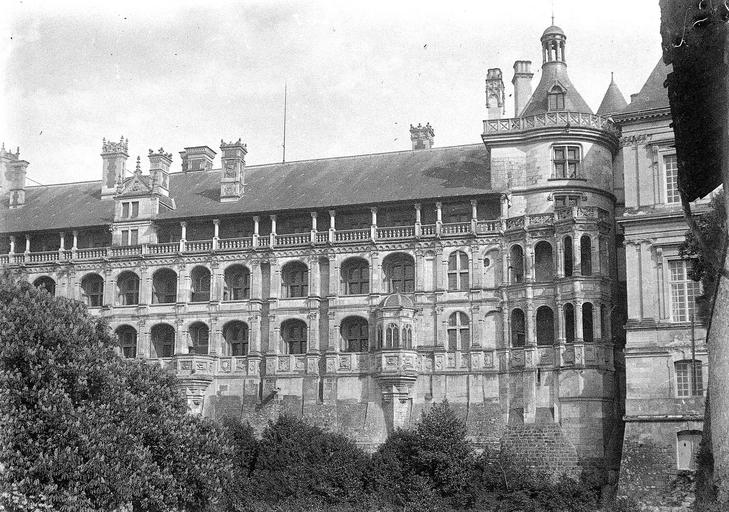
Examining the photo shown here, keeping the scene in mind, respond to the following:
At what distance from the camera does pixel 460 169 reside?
172ft

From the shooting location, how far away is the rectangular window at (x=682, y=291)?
40525 millimetres

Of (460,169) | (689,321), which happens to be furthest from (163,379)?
(460,169)

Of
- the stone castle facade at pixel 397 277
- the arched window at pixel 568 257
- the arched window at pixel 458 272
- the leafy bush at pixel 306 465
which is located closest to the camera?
the leafy bush at pixel 306 465

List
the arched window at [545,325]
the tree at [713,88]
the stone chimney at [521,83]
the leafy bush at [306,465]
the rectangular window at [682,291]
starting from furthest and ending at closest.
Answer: the stone chimney at [521,83]
the arched window at [545,325]
the leafy bush at [306,465]
the rectangular window at [682,291]
the tree at [713,88]

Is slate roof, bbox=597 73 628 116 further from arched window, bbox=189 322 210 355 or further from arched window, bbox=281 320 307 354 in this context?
arched window, bbox=189 322 210 355

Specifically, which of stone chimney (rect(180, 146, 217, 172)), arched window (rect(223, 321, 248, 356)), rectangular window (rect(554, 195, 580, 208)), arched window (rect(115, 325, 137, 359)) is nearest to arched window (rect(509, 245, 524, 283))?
rectangular window (rect(554, 195, 580, 208))

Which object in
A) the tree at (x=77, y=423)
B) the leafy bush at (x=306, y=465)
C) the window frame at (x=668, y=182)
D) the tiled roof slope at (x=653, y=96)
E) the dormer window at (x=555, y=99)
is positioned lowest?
the leafy bush at (x=306, y=465)

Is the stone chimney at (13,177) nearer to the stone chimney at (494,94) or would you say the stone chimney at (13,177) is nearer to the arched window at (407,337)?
the arched window at (407,337)

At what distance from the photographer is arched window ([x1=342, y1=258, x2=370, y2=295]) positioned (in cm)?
5162

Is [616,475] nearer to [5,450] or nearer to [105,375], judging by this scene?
[105,375]

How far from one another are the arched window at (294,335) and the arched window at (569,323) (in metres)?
13.9

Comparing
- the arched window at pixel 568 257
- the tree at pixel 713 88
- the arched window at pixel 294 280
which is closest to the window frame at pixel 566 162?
the arched window at pixel 568 257

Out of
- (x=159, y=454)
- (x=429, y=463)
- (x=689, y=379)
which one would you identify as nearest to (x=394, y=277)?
(x=429, y=463)

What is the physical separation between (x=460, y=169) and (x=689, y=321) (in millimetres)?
16345
